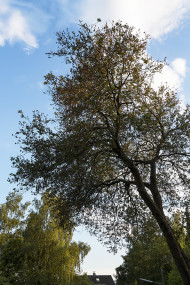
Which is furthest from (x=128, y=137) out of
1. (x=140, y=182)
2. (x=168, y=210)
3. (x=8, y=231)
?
(x=8, y=231)

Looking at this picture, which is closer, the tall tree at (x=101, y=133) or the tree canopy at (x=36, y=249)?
the tall tree at (x=101, y=133)

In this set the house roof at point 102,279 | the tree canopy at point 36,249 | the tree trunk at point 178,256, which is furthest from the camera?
the house roof at point 102,279

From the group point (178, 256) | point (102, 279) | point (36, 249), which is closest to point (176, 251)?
point (178, 256)

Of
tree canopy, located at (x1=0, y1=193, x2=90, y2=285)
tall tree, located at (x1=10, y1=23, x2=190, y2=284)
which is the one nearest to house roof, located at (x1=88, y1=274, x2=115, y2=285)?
tree canopy, located at (x1=0, y1=193, x2=90, y2=285)

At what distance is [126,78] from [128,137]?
326 centimetres

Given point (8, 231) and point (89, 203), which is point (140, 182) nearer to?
point (89, 203)

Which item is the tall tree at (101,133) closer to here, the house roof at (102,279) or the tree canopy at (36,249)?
the tree canopy at (36,249)

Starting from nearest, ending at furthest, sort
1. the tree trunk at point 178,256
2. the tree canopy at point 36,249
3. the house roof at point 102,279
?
1. the tree trunk at point 178,256
2. the tree canopy at point 36,249
3. the house roof at point 102,279

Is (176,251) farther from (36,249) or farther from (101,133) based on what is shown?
(36,249)

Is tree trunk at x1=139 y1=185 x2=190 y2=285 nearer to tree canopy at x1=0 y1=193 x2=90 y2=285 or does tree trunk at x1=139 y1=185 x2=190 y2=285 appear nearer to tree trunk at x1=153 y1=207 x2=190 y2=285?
tree trunk at x1=153 y1=207 x2=190 y2=285

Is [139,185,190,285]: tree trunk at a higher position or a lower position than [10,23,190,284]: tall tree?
lower

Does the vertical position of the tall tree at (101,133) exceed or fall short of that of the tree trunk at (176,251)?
it exceeds it

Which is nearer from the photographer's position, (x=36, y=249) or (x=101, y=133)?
(x=101, y=133)

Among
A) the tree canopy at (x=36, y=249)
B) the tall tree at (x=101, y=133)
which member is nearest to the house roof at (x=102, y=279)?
the tree canopy at (x=36, y=249)
